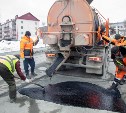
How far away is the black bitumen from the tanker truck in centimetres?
85

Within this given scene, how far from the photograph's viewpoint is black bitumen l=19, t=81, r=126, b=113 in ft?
17.2

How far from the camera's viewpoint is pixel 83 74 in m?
8.48

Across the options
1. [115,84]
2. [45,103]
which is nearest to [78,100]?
[45,103]

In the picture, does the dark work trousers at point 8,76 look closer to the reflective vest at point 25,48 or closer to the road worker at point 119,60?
the road worker at point 119,60

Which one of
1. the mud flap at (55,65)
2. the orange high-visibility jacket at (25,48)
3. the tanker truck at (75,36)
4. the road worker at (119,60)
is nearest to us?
the road worker at (119,60)

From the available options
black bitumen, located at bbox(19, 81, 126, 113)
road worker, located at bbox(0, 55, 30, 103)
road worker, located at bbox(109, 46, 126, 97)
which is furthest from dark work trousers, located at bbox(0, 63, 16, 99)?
road worker, located at bbox(109, 46, 126, 97)

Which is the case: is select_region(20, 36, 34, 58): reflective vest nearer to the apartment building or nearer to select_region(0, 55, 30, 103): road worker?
select_region(0, 55, 30, 103): road worker

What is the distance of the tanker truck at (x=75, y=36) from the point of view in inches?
294

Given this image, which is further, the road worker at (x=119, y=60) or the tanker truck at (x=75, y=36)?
the tanker truck at (x=75, y=36)

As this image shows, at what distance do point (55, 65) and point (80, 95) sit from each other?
1.78m

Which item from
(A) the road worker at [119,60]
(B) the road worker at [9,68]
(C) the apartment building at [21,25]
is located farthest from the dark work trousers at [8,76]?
(C) the apartment building at [21,25]

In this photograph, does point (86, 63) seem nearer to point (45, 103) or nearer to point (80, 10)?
point (80, 10)

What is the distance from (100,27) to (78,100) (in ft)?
Answer: 11.5

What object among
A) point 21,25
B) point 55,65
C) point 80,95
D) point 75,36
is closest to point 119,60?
point 80,95
